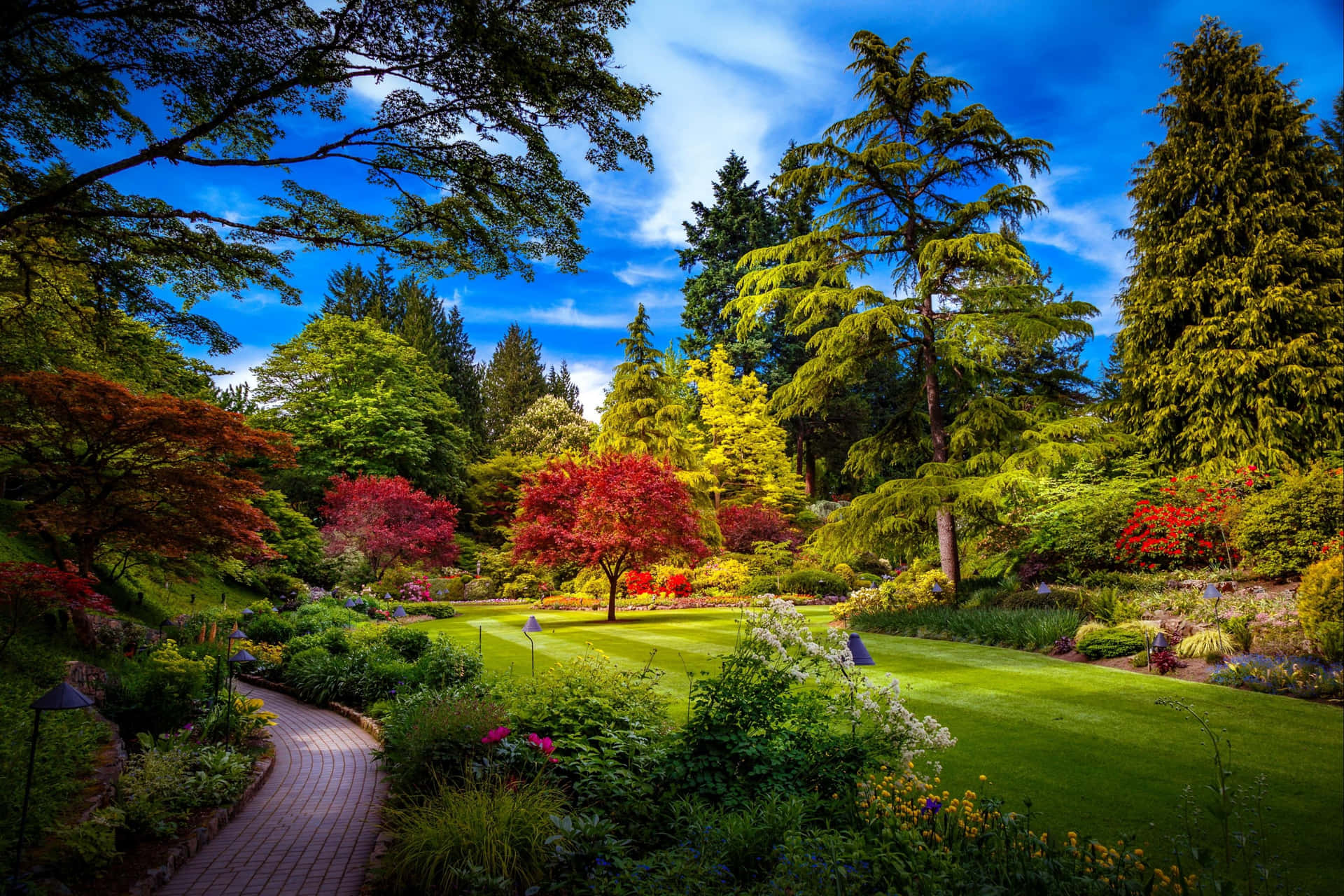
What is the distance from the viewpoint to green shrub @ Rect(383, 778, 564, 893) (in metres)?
3.48

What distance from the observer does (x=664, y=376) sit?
2606 cm

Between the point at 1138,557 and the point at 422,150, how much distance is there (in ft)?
47.5

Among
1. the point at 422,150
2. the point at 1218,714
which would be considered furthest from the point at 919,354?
the point at 422,150

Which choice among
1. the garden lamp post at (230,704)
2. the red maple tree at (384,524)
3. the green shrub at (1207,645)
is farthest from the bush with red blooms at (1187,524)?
the red maple tree at (384,524)

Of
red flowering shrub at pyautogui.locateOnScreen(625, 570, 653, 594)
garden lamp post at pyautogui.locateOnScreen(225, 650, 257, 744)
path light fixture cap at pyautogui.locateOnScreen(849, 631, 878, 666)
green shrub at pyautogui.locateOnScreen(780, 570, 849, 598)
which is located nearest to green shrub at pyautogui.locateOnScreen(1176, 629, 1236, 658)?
path light fixture cap at pyautogui.locateOnScreen(849, 631, 878, 666)

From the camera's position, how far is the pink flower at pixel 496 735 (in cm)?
470

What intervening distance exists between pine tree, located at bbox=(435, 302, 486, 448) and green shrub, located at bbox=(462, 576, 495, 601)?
14.6 m

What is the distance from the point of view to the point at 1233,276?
1380 cm

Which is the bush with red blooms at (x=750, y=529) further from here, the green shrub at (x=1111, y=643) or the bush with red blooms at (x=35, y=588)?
the bush with red blooms at (x=35, y=588)

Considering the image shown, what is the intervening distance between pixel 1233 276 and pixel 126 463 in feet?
67.2

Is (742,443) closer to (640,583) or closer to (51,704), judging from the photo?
(640,583)

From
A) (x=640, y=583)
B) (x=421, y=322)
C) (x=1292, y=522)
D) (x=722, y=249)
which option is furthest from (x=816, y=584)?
(x=421, y=322)

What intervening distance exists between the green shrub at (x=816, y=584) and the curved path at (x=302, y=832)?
1523cm

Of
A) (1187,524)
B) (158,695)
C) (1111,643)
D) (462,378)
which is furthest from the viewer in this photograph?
(462,378)
